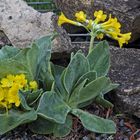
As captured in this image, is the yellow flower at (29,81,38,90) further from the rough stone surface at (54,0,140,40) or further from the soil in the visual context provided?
the rough stone surface at (54,0,140,40)

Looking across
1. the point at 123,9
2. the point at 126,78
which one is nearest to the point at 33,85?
the point at 126,78

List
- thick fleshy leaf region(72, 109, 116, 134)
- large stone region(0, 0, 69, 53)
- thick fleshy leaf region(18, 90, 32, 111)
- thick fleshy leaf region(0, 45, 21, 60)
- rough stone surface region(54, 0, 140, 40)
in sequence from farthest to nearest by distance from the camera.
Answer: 1. rough stone surface region(54, 0, 140, 40)
2. large stone region(0, 0, 69, 53)
3. thick fleshy leaf region(0, 45, 21, 60)
4. thick fleshy leaf region(72, 109, 116, 134)
5. thick fleshy leaf region(18, 90, 32, 111)

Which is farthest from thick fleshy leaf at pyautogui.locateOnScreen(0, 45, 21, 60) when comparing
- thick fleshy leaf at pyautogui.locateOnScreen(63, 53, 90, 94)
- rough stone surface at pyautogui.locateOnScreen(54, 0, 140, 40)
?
rough stone surface at pyautogui.locateOnScreen(54, 0, 140, 40)

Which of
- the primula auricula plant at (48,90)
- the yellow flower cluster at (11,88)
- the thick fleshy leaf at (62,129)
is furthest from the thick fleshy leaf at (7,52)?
the thick fleshy leaf at (62,129)

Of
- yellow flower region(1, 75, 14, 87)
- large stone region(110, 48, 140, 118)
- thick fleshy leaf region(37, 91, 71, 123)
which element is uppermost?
yellow flower region(1, 75, 14, 87)

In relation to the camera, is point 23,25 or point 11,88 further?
point 23,25

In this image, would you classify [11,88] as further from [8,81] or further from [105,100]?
[105,100]

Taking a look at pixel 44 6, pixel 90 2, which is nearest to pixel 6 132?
pixel 90 2
